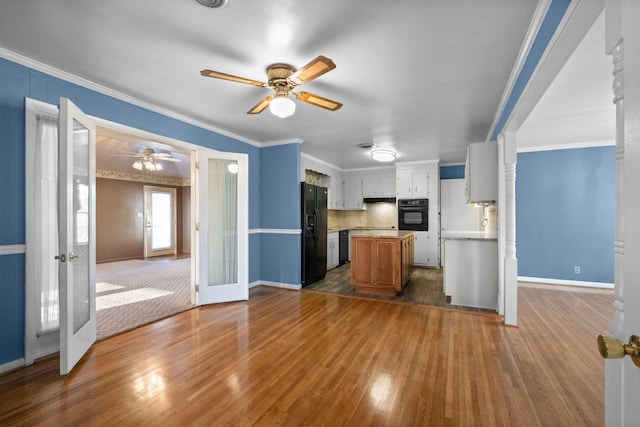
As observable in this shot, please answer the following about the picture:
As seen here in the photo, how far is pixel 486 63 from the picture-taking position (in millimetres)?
2346

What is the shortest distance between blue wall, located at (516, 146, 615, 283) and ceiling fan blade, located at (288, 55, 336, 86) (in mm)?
4807

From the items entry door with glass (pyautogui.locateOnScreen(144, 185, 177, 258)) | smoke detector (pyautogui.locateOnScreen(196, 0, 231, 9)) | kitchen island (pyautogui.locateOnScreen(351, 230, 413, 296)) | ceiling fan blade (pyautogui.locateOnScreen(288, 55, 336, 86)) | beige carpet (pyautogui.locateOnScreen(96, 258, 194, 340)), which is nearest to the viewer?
smoke detector (pyautogui.locateOnScreen(196, 0, 231, 9))

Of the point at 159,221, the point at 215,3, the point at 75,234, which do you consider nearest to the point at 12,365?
the point at 75,234

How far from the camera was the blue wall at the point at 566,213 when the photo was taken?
4.60 m

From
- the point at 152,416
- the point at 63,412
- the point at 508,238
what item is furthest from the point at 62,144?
the point at 508,238

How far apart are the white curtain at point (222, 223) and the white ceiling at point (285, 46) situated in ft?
3.13

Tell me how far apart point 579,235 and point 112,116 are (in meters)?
7.03

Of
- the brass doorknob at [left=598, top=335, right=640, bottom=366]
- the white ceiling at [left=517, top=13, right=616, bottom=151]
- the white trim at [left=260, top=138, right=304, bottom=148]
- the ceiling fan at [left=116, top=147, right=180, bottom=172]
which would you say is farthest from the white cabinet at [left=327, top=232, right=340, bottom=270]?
the brass doorknob at [left=598, top=335, right=640, bottom=366]

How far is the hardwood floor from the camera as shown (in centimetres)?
173

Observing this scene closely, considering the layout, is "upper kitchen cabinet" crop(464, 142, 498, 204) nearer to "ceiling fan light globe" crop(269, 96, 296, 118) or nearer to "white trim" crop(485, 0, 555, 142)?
"white trim" crop(485, 0, 555, 142)

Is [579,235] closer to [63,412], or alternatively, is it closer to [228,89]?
[228,89]

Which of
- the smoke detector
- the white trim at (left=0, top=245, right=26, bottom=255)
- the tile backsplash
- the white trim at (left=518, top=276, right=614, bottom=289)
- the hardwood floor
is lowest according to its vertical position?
the hardwood floor

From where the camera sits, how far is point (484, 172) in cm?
358

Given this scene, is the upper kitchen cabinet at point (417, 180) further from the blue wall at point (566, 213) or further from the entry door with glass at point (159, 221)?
the entry door with glass at point (159, 221)
